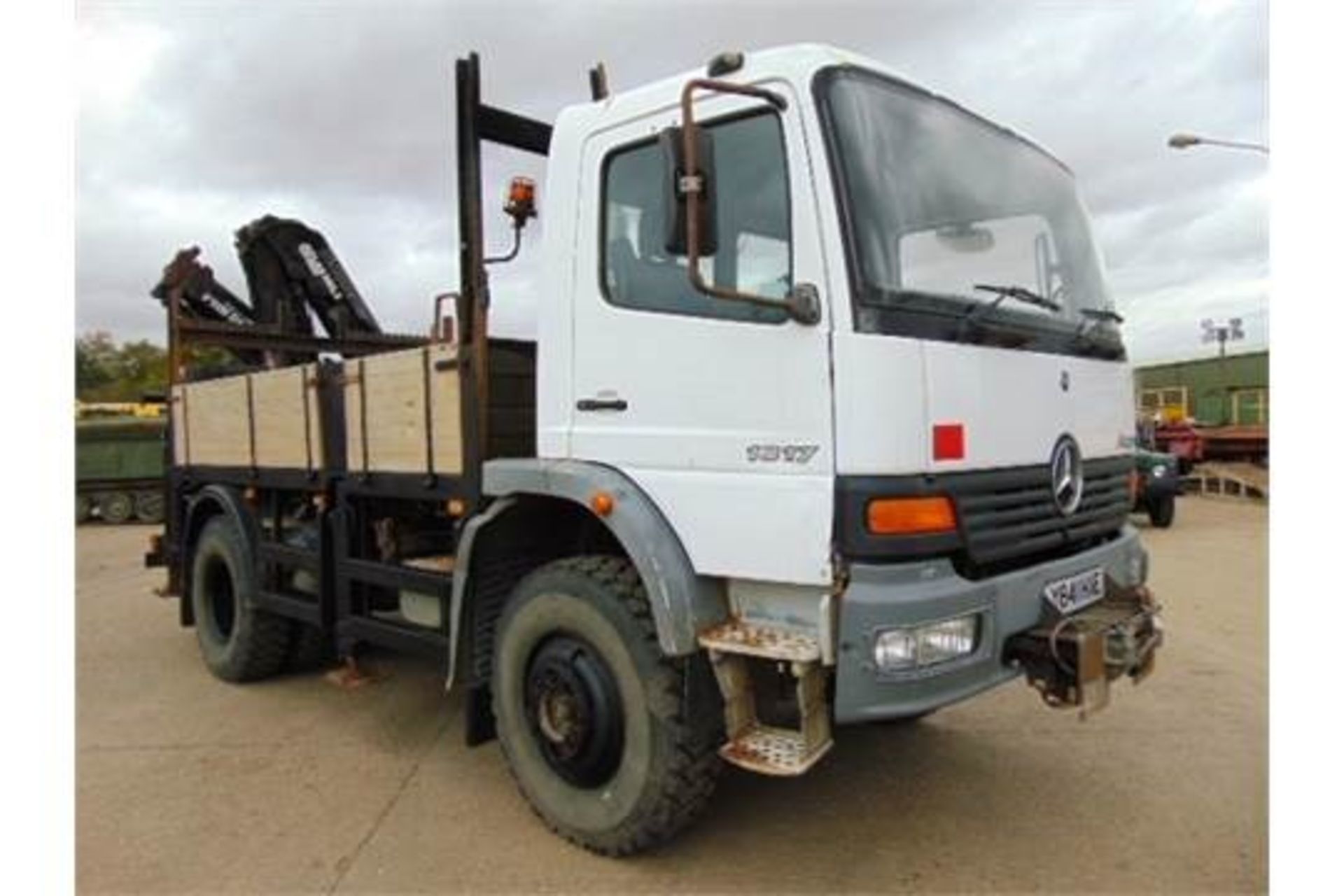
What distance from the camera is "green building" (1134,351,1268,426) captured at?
27.8 m

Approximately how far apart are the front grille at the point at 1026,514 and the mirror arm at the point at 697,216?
0.75 metres

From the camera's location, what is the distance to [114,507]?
2023cm

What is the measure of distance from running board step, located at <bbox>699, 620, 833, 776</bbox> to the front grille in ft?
2.09

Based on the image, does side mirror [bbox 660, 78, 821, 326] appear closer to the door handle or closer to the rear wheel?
the door handle

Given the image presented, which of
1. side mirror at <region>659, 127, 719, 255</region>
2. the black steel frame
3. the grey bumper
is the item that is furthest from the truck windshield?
the black steel frame

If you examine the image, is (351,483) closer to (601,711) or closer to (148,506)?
(601,711)

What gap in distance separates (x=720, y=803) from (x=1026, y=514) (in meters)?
1.71

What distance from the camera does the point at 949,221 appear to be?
3.24 metres

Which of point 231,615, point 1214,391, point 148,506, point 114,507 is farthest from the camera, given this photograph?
point 1214,391

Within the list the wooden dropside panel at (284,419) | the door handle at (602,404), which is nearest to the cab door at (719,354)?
the door handle at (602,404)

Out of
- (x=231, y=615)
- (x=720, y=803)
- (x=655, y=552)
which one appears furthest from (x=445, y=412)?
(x=231, y=615)

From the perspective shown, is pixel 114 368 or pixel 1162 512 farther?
pixel 114 368

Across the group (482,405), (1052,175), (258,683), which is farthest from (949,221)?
(258,683)

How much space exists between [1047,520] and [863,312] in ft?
3.67
